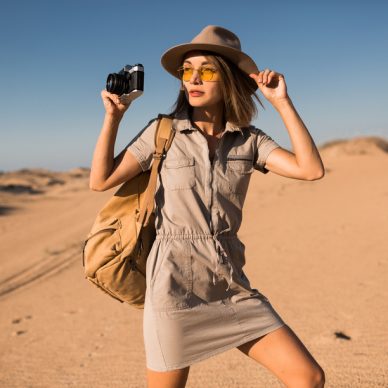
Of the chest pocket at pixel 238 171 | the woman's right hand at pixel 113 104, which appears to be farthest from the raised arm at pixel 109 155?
the chest pocket at pixel 238 171

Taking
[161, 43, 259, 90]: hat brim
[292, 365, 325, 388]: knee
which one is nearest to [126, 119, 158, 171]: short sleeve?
[161, 43, 259, 90]: hat brim

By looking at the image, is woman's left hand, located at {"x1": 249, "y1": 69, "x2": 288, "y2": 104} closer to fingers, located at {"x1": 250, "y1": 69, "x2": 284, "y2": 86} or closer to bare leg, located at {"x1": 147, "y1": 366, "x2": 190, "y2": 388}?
fingers, located at {"x1": 250, "y1": 69, "x2": 284, "y2": 86}

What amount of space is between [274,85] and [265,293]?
4.50 m

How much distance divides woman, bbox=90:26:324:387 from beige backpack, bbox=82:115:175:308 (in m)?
0.06

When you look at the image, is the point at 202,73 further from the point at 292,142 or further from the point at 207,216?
the point at 207,216

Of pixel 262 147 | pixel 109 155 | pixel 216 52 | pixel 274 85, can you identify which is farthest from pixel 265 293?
pixel 109 155

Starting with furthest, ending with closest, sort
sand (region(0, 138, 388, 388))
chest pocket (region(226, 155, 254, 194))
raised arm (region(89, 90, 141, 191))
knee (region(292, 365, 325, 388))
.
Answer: sand (region(0, 138, 388, 388))
chest pocket (region(226, 155, 254, 194))
raised arm (region(89, 90, 141, 191))
knee (region(292, 365, 325, 388))

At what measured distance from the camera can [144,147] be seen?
2371mm

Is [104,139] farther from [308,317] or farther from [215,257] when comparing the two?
[308,317]

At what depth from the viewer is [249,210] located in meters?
13.7

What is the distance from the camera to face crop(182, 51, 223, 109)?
249 cm

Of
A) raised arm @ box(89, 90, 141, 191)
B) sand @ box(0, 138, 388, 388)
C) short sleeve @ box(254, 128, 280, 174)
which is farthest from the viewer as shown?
sand @ box(0, 138, 388, 388)

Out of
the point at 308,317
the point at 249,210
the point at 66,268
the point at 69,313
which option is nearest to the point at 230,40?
the point at 308,317

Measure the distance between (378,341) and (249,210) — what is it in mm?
9043
